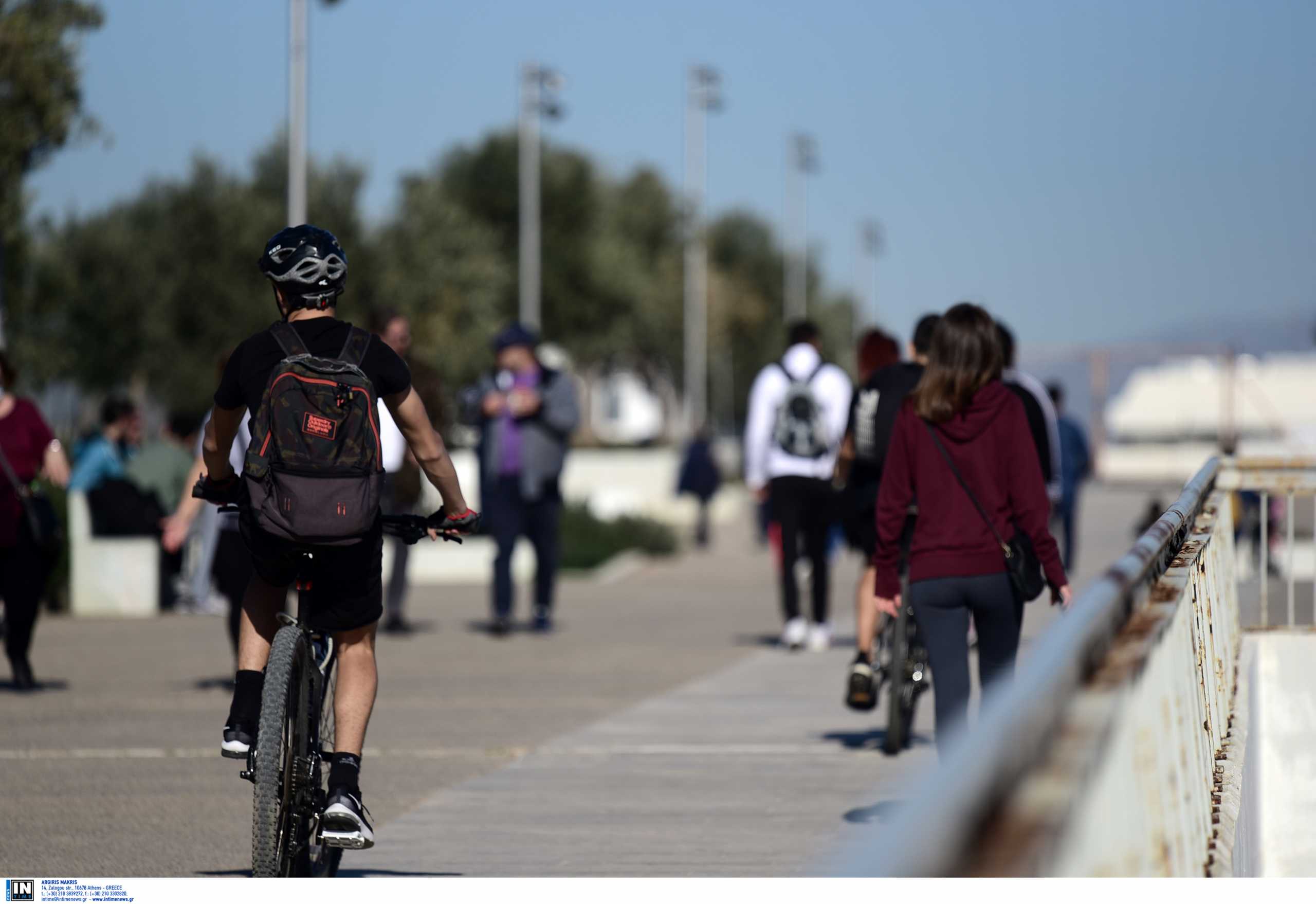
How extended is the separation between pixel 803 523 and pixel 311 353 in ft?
24.4

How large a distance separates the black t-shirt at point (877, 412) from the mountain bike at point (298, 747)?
11.0 feet

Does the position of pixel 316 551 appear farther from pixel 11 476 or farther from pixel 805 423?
pixel 805 423

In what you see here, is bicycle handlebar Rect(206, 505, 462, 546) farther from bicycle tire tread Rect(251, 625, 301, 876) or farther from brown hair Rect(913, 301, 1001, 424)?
brown hair Rect(913, 301, 1001, 424)

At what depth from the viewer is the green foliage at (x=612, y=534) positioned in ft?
79.5

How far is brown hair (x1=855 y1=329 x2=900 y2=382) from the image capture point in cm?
1008

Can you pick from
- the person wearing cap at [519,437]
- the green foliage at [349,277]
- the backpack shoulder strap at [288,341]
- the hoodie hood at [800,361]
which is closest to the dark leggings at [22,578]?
the person wearing cap at [519,437]

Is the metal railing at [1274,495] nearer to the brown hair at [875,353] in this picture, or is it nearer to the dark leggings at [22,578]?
the brown hair at [875,353]

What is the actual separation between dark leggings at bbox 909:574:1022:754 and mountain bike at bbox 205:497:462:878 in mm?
1566

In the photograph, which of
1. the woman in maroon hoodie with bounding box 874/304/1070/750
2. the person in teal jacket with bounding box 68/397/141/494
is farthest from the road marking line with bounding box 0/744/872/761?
the person in teal jacket with bounding box 68/397/141/494

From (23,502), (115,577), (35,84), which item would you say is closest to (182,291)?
(35,84)

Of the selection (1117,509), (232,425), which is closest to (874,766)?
(232,425)

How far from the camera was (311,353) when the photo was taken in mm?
5391

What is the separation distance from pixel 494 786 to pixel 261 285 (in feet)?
137

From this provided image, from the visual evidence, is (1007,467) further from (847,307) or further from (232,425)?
(847,307)
